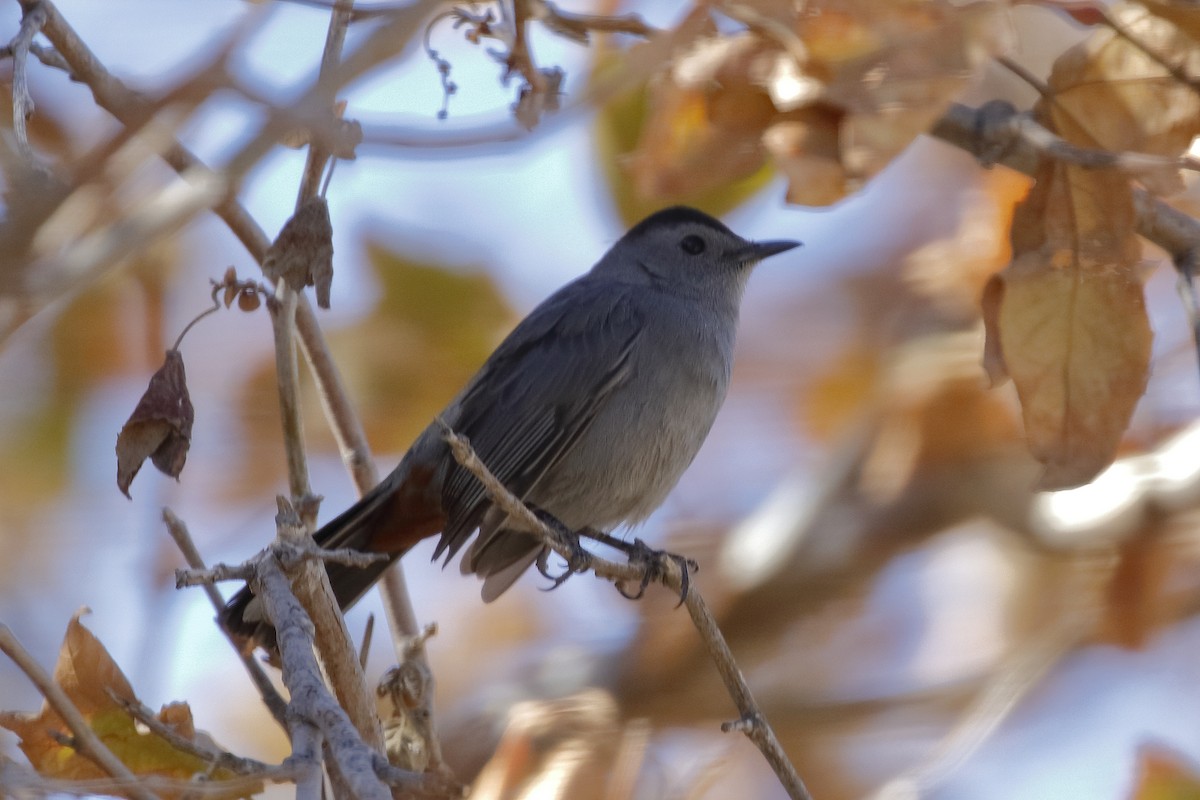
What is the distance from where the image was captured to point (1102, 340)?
2.86 m

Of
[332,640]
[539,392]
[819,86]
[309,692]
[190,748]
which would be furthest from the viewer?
[539,392]

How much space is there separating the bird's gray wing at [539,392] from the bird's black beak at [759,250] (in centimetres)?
51

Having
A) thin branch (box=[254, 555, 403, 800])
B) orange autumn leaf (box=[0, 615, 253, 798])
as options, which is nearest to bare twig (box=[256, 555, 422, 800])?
thin branch (box=[254, 555, 403, 800])

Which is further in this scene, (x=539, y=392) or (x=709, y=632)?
(x=539, y=392)

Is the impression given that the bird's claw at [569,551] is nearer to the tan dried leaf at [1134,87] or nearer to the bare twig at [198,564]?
the bare twig at [198,564]

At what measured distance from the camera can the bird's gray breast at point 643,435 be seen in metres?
3.82

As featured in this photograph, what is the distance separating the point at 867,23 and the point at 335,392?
5.09ft

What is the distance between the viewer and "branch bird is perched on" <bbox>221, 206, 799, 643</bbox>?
3.79 meters

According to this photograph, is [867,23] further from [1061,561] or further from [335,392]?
[1061,561]

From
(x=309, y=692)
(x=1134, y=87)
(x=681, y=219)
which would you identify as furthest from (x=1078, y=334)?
(x=681, y=219)

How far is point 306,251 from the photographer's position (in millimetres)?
2535

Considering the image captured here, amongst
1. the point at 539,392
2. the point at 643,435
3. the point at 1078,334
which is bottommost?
the point at 1078,334

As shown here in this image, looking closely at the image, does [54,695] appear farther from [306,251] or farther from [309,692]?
[306,251]

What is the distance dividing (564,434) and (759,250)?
120 centimetres
